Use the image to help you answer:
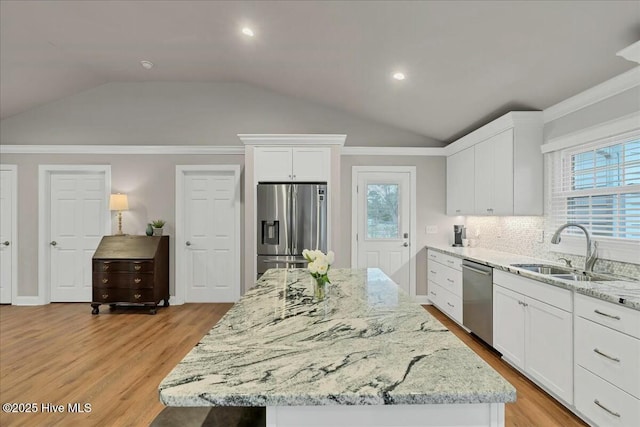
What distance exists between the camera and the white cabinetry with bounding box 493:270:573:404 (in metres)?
2.31

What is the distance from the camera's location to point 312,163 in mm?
4480

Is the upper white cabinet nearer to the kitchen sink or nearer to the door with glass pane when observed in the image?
the kitchen sink

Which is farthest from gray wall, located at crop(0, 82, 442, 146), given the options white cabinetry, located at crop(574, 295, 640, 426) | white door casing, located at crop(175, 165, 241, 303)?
→ white cabinetry, located at crop(574, 295, 640, 426)

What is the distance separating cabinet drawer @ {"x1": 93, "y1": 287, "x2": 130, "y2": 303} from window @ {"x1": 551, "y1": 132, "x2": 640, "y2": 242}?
515 cm

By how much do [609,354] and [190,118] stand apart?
542 centimetres

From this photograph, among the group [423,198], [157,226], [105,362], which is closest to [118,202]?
[157,226]

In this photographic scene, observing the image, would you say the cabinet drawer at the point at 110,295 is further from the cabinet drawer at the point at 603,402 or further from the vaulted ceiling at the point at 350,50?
the cabinet drawer at the point at 603,402

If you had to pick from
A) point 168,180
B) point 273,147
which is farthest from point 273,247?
point 168,180

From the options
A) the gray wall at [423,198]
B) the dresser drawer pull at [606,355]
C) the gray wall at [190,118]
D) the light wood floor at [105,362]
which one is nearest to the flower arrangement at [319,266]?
the light wood floor at [105,362]

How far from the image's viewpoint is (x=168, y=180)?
5.26m

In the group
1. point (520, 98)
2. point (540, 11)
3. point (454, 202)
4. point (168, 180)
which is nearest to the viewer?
point (540, 11)

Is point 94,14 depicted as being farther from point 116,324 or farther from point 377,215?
point 377,215

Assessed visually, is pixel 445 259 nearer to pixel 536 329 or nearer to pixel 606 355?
pixel 536 329

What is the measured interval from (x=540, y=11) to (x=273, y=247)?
3401mm
